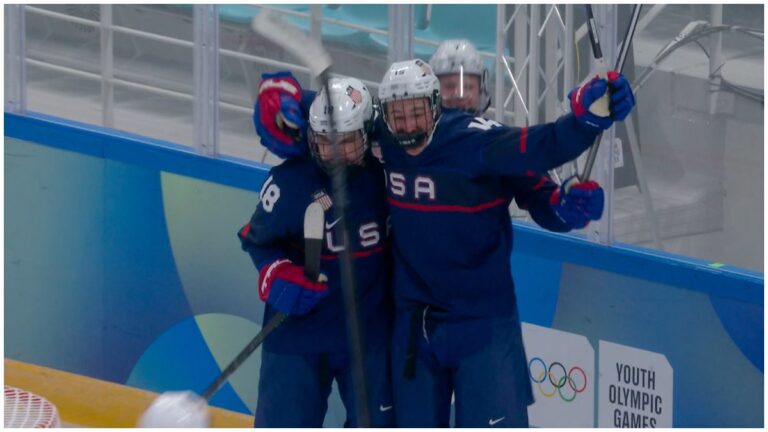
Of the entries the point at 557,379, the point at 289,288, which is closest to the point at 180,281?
the point at 557,379

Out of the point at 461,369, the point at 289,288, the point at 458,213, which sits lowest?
the point at 461,369

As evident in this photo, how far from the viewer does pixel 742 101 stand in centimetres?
488

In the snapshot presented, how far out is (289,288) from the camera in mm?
4031

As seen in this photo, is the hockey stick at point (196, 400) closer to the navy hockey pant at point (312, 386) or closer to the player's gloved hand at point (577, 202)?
the navy hockey pant at point (312, 386)

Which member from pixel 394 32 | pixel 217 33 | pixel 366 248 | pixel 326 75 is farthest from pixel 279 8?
pixel 326 75

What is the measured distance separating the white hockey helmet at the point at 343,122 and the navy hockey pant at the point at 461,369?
437mm

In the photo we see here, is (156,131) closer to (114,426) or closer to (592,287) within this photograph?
(114,426)

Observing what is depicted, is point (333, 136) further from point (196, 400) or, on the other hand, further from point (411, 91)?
point (196, 400)

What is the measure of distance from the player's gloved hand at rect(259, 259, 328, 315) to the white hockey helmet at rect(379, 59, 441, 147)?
16.4 inches

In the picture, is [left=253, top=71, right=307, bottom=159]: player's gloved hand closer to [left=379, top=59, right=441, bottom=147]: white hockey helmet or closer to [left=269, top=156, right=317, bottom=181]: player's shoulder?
[left=269, top=156, right=317, bottom=181]: player's shoulder

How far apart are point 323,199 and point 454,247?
1.18 ft

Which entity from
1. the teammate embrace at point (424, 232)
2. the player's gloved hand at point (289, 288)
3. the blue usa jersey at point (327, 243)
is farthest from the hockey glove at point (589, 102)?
the player's gloved hand at point (289, 288)

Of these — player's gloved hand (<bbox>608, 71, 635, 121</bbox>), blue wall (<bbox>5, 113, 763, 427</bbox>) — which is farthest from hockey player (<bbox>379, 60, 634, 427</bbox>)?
blue wall (<bbox>5, 113, 763, 427</bbox>)

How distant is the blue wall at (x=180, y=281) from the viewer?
4.61m
